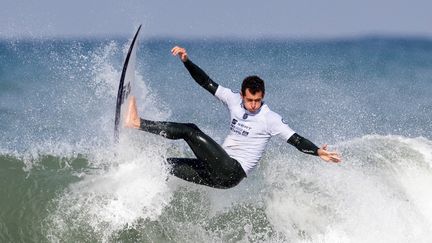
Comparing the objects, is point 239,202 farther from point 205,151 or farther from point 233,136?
point 205,151

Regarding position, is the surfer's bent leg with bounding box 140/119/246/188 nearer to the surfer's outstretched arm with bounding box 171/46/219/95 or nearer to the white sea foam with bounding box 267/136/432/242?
the surfer's outstretched arm with bounding box 171/46/219/95

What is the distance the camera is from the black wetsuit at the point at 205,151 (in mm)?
7852

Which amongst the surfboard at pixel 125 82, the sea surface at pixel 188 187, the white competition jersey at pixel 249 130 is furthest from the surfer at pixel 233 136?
the sea surface at pixel 188 187

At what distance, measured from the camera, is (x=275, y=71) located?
27438mm

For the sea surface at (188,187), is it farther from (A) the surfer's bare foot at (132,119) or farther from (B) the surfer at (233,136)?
(B) the surfer at (233,136)

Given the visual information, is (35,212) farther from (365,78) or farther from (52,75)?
(365,78)

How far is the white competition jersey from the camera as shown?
313 inches

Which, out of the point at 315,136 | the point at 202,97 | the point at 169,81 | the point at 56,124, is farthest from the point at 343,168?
the point at 169,81

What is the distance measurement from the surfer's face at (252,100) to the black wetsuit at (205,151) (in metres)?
0.52

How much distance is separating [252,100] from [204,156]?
0.81 metres

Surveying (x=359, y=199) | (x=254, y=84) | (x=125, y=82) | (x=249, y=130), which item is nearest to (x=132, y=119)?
(x=125, y=82)

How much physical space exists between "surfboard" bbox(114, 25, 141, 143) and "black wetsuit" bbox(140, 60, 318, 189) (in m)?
0.42

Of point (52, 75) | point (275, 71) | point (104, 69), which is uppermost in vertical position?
point (104, 69)

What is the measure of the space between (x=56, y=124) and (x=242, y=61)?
52.7 ft
